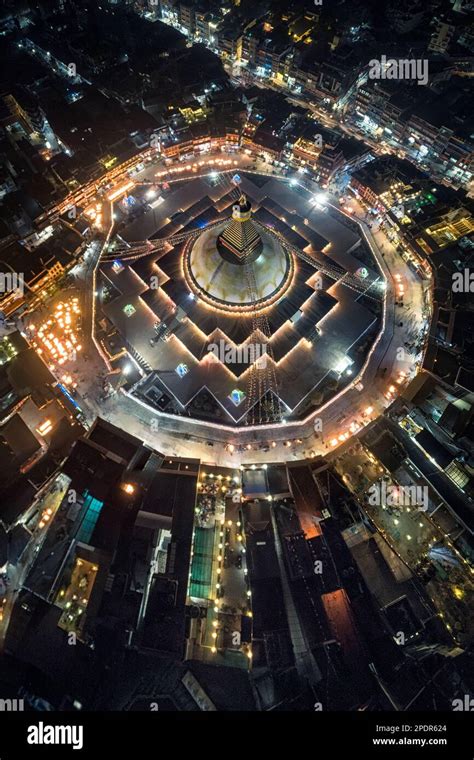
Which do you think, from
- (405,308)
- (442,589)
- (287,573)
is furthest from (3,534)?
(405,308)

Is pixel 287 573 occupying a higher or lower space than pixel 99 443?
lower

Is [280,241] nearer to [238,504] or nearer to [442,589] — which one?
[238,504]

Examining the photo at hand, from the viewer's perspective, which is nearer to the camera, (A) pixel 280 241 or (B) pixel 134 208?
(A) pixel 280 241

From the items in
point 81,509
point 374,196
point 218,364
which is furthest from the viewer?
point 374,196

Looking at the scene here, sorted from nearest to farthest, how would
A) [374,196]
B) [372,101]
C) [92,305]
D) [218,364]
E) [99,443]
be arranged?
1. [99,443]
2. [218,364]
3. [92,305]
4. [374,196]
5. [372,101]

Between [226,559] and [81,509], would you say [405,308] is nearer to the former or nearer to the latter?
[226,559]

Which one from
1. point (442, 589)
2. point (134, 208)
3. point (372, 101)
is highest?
point (372, 101)

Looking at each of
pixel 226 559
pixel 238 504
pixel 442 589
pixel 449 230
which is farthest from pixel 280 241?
pixel 442 589

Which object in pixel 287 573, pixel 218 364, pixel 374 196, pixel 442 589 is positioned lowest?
pixel 442 589

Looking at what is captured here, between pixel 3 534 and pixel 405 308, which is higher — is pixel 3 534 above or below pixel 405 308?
below
